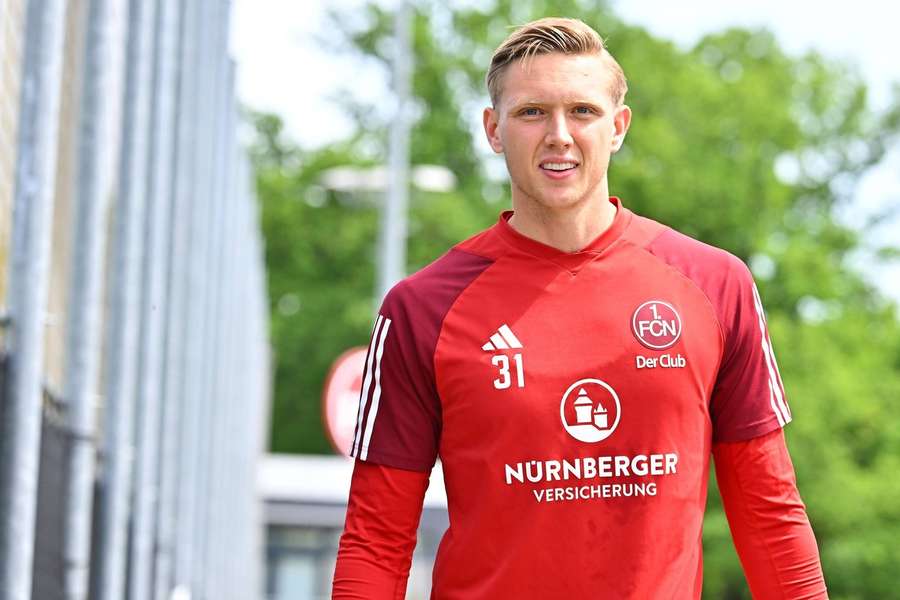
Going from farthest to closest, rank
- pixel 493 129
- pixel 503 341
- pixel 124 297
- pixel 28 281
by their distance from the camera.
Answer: pixel 124 297 → pixel 28 281 → pixel 493 129 → pixel 503 341

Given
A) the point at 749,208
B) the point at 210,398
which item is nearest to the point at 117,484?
the point at 210,398

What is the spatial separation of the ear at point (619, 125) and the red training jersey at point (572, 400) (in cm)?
15

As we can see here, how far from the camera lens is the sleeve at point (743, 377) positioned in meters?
3.66

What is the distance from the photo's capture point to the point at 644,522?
3547 millimetres

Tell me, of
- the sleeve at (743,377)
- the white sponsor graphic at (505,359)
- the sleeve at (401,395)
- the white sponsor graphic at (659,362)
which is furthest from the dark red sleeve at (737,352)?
the sleeve at (401,395)

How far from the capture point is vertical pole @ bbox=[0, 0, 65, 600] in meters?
4.30

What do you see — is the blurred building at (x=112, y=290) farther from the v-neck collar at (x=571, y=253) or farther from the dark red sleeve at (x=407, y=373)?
the v-neck collar at (x=571, y=253)

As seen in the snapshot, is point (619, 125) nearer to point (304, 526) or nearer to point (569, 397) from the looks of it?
point (569, 397)

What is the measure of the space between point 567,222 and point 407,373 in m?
0.41

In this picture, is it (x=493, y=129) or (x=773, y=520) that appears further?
(x=493, y=129)

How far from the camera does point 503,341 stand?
3672 mm

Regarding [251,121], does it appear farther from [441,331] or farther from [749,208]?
[441,331]

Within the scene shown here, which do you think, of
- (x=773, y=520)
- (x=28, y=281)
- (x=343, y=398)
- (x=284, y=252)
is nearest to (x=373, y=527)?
(x=773, y=520)

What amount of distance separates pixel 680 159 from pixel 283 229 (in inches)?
464
